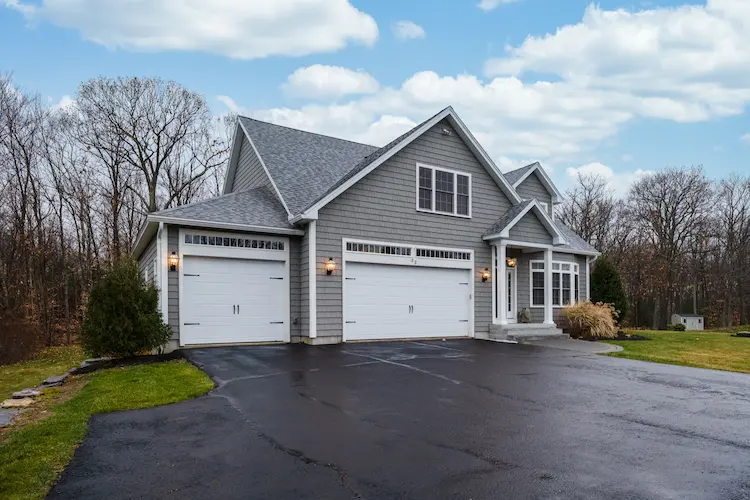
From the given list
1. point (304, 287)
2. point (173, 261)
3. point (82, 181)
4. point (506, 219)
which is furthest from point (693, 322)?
point (82, 181)

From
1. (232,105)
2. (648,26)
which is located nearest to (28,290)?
(232,105)

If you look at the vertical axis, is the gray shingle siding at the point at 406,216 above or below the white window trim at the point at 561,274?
above

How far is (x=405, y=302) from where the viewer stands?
45.8 ft

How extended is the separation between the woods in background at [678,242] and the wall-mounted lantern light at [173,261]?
31.1 meters

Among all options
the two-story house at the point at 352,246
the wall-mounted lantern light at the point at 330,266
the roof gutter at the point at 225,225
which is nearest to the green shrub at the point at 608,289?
the two-story house at the point at 352,246

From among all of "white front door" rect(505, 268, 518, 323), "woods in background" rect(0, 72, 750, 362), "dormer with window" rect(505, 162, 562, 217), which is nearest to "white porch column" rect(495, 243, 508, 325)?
"white front door" rect(505, 268, 518, 323)

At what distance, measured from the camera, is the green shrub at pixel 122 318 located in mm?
10258

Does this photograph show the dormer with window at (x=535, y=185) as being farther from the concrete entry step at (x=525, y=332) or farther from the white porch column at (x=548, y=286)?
the concrete entry step at (x=525, y=332)

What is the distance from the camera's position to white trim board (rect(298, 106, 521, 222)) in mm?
12312

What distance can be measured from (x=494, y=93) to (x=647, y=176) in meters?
18.3

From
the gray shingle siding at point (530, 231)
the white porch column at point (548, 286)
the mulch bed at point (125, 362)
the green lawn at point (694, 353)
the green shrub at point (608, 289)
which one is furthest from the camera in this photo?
the green shrub at point (608, 289)

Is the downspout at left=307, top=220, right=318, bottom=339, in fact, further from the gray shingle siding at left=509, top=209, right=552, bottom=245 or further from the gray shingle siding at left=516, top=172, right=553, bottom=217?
the gray shingle siding at left=516, top=172, right=553, bottom=217

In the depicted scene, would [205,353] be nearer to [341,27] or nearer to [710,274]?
[341,27]

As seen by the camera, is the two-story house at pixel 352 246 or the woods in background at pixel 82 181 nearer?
the two-story house at pixel 352 246
